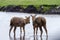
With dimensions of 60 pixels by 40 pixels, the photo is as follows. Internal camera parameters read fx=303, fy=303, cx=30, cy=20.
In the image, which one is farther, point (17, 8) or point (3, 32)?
point (17, 8)

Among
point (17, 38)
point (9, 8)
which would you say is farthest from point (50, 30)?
point (9, 8)

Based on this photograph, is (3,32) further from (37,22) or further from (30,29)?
(37,22)

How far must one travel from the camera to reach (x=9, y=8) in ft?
114

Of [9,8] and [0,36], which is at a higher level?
[9,8]

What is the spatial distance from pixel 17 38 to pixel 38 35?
4.48 feet

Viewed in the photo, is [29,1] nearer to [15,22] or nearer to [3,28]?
[3,28]

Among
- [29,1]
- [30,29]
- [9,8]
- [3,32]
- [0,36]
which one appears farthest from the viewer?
[29,1]

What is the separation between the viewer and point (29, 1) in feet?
134

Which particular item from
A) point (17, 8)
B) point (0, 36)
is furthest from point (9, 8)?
point (0, 36)

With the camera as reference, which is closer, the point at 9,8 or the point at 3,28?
the point at 3,28

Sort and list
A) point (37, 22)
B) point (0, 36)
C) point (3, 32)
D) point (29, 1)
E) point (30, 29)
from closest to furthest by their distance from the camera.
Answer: point (37, 22) < point (0, 36) < point (3, 32) < point (30, 29) < point (29, 1)

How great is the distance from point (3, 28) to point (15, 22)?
417cm

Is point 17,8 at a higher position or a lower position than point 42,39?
higher

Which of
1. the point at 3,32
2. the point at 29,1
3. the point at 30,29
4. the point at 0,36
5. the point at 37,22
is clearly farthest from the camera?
the point at 29,1
